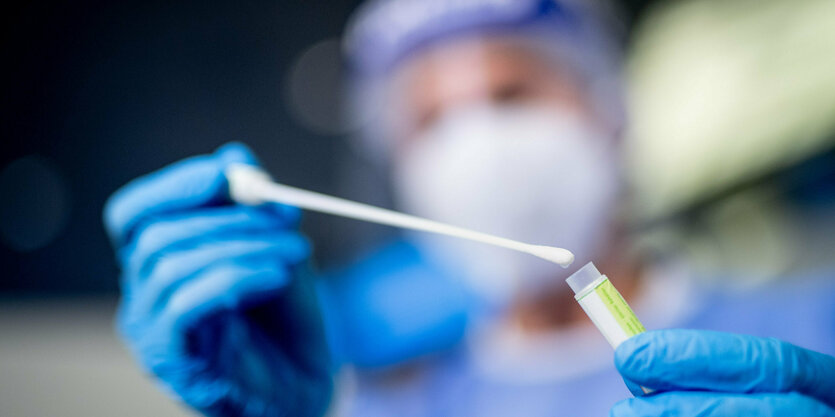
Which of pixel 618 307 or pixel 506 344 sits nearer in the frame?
pixel 618 307

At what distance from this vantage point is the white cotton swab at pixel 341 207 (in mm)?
500

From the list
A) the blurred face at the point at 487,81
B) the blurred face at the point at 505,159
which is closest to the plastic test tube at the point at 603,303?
the blurred face at the point at 505,159

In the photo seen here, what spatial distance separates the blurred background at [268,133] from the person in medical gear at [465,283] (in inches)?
9.9

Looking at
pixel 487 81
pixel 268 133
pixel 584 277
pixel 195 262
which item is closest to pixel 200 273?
pixel 195 262

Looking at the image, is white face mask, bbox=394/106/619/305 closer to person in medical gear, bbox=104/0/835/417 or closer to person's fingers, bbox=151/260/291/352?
person in medical gear, bbox=104/0/835/417

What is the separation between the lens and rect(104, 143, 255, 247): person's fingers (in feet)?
2.37

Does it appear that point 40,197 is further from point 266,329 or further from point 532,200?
point 532,200

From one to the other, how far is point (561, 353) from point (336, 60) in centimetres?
111

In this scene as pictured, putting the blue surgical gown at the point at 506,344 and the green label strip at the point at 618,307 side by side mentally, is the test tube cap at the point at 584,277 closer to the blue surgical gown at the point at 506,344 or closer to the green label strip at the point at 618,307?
the green label strip at the point at 618,307

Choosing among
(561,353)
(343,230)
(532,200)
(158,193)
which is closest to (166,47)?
(343,230)

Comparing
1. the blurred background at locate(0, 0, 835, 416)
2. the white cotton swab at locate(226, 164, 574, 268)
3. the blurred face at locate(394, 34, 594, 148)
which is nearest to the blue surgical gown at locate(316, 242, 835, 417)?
the blurred background at locate(0, 0, 835, 416)

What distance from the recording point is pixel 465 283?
1245 millimetres

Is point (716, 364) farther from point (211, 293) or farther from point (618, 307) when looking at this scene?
point (211, 293)

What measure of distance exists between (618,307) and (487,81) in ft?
2.65
